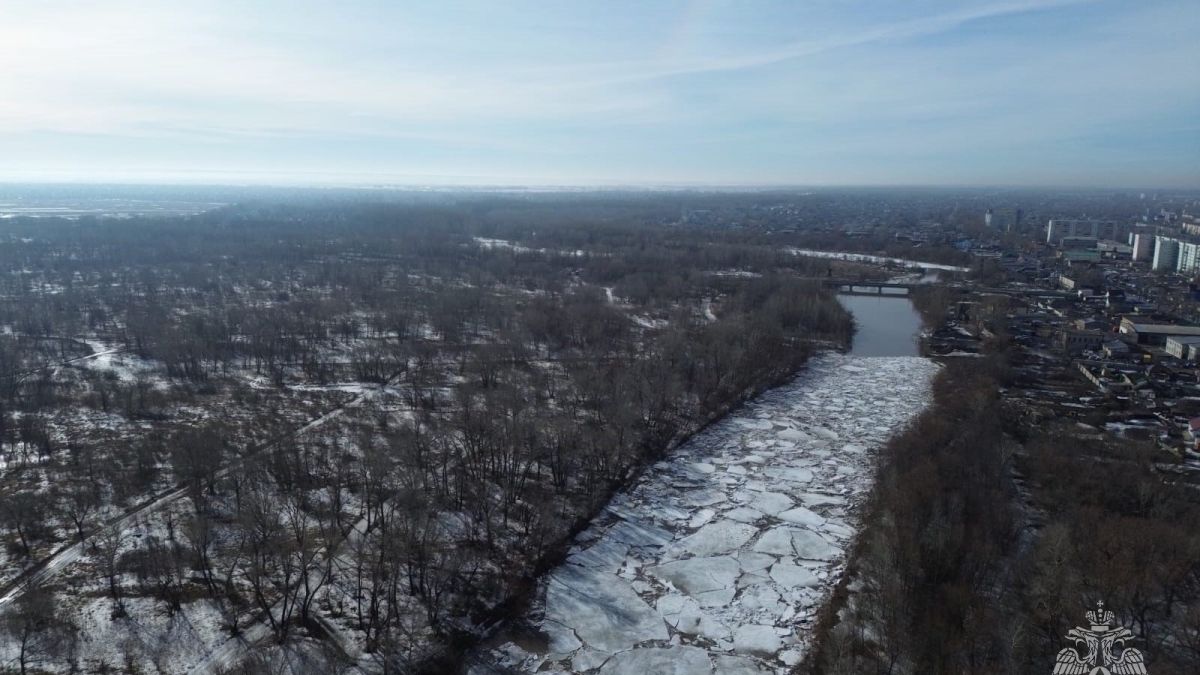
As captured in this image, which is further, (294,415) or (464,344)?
(464,344)

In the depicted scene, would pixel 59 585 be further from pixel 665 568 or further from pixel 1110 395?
pixel 1110 395

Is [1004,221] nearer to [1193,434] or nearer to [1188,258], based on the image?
[1188,258]

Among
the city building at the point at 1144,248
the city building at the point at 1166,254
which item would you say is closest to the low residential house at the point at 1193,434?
the city building at the point at 1166,254

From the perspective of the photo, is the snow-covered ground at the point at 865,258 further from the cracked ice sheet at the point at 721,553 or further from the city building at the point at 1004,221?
the cracked ice sheet at the point at 721,553

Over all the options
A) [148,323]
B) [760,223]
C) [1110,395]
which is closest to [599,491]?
[1110,395]

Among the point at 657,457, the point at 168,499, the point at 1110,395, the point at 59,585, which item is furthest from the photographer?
the point at 1110,395

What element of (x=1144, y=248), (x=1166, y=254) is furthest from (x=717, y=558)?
(x=1144, y=248)
